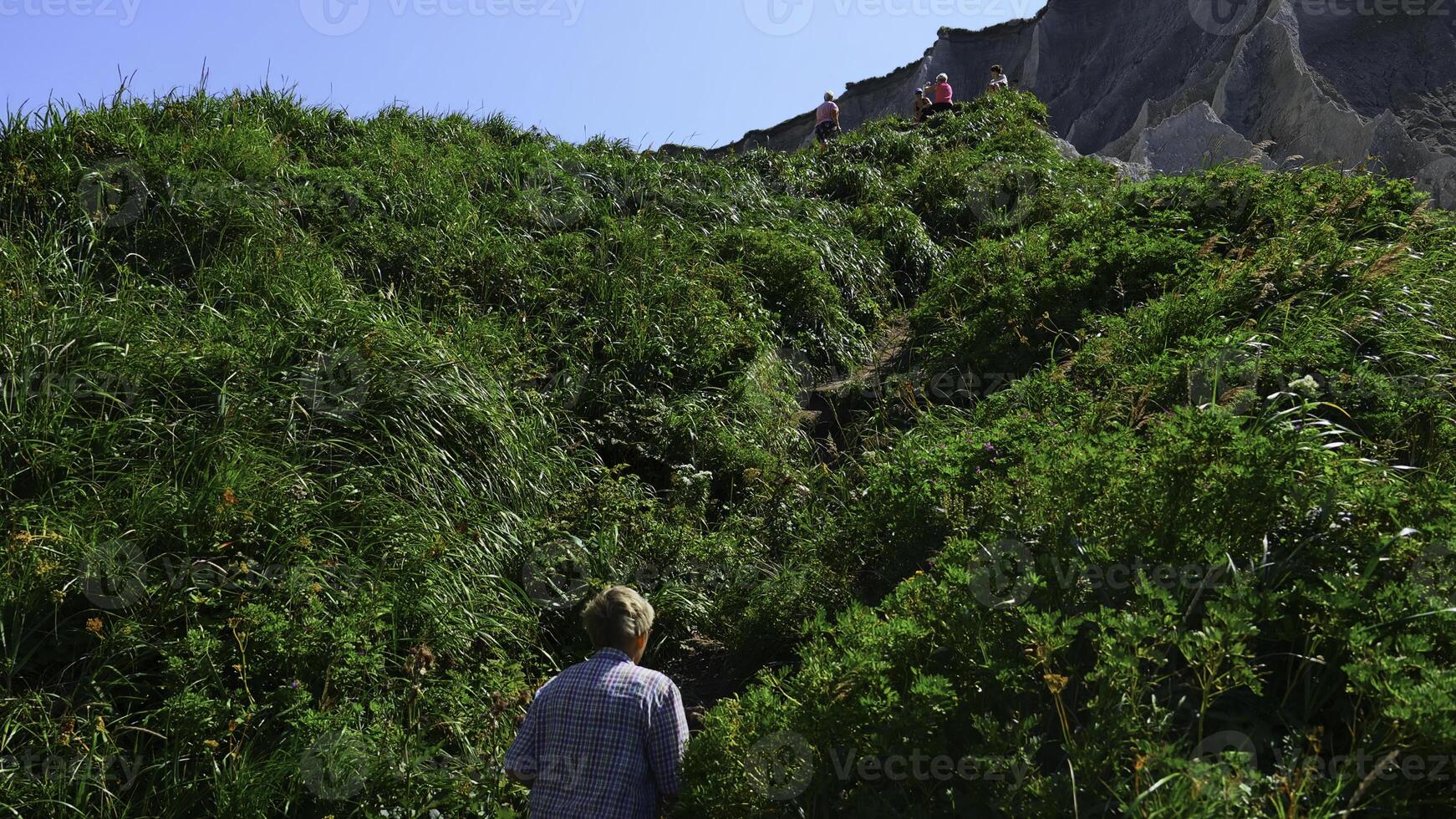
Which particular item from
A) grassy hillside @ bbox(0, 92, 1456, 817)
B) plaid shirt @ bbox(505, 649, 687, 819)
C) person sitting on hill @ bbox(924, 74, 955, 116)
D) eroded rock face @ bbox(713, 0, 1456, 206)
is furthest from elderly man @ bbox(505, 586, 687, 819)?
person sitting on hill @ bbox(924, 74, 955, 116)

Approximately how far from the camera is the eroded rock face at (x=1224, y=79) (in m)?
19.4

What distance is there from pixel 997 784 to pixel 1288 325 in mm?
4092

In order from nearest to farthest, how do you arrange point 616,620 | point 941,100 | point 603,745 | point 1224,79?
point 603,745 < point 616,620 < point 941,100 < point 1224,79

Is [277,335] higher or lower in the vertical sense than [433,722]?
higher

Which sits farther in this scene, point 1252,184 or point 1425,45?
point 1425,45

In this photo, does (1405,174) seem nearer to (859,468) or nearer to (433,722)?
(859,468)

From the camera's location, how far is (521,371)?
726cm

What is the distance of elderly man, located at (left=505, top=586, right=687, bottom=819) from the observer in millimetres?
3479

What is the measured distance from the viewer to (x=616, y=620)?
3.72 m

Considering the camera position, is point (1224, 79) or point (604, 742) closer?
point (604, 742)

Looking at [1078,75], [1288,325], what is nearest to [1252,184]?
[1288,325]

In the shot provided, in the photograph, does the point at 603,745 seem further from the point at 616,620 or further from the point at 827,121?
the point at 827,121

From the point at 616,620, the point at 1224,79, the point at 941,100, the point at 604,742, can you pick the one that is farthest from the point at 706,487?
the point at 1224,79

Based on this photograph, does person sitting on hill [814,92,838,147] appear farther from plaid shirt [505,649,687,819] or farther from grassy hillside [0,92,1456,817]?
plaid shirt [505,649,687,819]
